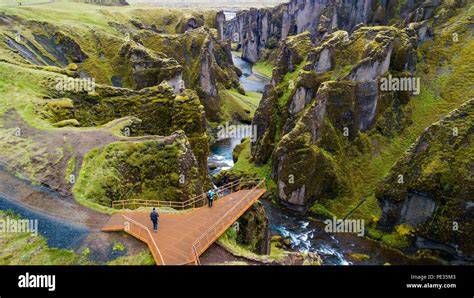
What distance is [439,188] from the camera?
195 feet

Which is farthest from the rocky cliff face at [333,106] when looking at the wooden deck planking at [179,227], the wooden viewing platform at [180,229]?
the wooden viewing platform at [180,229]

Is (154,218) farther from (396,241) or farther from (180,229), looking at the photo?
(396,241)

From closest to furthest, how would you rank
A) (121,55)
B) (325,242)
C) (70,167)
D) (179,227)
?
(179,227), (70,167), (325,242), (121,55)

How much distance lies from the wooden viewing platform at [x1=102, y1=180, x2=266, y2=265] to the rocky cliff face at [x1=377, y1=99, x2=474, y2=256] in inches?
1465

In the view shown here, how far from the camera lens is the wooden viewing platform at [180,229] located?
2781 cm

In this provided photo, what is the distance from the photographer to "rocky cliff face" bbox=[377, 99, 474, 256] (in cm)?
5725

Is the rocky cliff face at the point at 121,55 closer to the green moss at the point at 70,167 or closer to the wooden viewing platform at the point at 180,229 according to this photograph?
the green moss at the point at 70,167

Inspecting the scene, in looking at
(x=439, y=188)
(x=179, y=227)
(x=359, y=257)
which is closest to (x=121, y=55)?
(x=359, y=257)

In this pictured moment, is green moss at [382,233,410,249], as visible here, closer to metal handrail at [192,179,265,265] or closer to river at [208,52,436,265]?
river at [208,52,436,265]

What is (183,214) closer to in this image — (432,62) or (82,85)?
(82,85)

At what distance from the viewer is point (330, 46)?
83.0m

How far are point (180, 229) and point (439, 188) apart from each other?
45935mm

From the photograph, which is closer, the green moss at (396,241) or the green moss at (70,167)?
the green moss at (70,167)

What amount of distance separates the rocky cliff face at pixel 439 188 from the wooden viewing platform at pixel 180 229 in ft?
122
